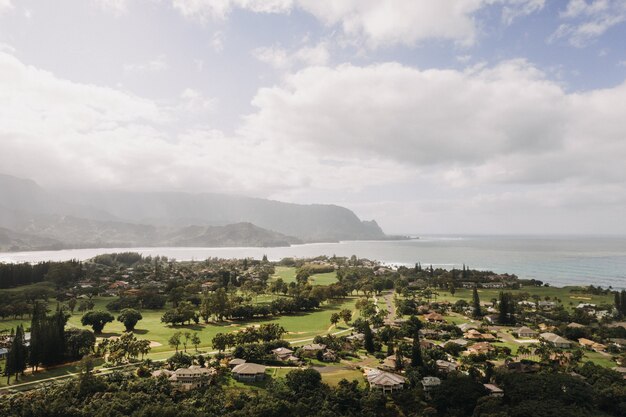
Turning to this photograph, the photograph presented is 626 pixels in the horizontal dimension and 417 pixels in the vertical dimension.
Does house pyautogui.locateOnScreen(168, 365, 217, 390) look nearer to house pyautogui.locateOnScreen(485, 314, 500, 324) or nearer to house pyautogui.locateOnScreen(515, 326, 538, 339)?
house pyautogui.locateOnScreen(515, 326, 538, 339)

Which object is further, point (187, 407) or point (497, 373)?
point (497, 373)

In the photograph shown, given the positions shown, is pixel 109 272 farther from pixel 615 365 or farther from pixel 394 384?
pixel 615 365

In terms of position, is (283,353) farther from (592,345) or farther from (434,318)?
(592,345)

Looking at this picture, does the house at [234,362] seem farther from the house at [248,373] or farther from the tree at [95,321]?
the tree at [95,321]

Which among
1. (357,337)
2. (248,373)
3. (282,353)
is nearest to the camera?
(248,373)

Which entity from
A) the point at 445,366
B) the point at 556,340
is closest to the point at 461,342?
the point at 445,366

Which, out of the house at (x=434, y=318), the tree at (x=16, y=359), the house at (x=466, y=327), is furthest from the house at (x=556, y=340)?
the tree at (x=16, y=359)

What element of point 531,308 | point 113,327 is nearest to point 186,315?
point 113,327
